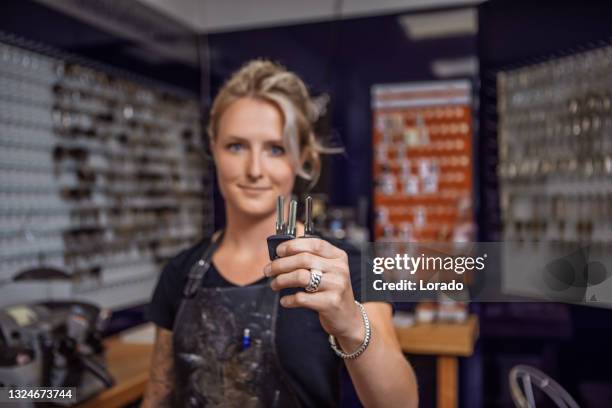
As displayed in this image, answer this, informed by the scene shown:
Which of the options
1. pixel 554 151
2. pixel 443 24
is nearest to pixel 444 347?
pixel 554 151

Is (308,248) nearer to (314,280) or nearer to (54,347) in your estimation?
(314,280)

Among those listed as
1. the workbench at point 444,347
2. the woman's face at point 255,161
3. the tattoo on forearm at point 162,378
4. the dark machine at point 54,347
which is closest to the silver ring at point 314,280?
the woman's face at point 255,161

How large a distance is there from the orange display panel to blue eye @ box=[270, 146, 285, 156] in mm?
1697

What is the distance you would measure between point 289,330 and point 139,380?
1.06 meters

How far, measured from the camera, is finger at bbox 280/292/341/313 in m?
0.53

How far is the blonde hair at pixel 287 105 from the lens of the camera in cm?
74

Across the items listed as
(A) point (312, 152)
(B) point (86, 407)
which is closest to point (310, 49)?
(A) point (312, 152)

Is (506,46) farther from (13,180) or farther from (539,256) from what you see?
(13,180)

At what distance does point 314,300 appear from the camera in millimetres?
530

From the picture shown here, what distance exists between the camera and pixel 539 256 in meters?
0.63

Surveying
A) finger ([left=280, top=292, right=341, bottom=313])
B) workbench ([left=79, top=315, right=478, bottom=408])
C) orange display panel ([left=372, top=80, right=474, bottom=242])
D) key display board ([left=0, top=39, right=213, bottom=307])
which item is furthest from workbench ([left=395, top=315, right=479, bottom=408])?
finger ([left=280, top=292, right=341, bottom=313])

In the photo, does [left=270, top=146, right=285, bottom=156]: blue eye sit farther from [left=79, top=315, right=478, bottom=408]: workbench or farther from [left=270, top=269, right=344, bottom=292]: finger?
[left=79, top=315, right=478, bottom=408]: workbench

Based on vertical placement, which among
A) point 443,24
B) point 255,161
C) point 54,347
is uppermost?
point 443,24

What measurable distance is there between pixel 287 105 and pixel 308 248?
275mm
